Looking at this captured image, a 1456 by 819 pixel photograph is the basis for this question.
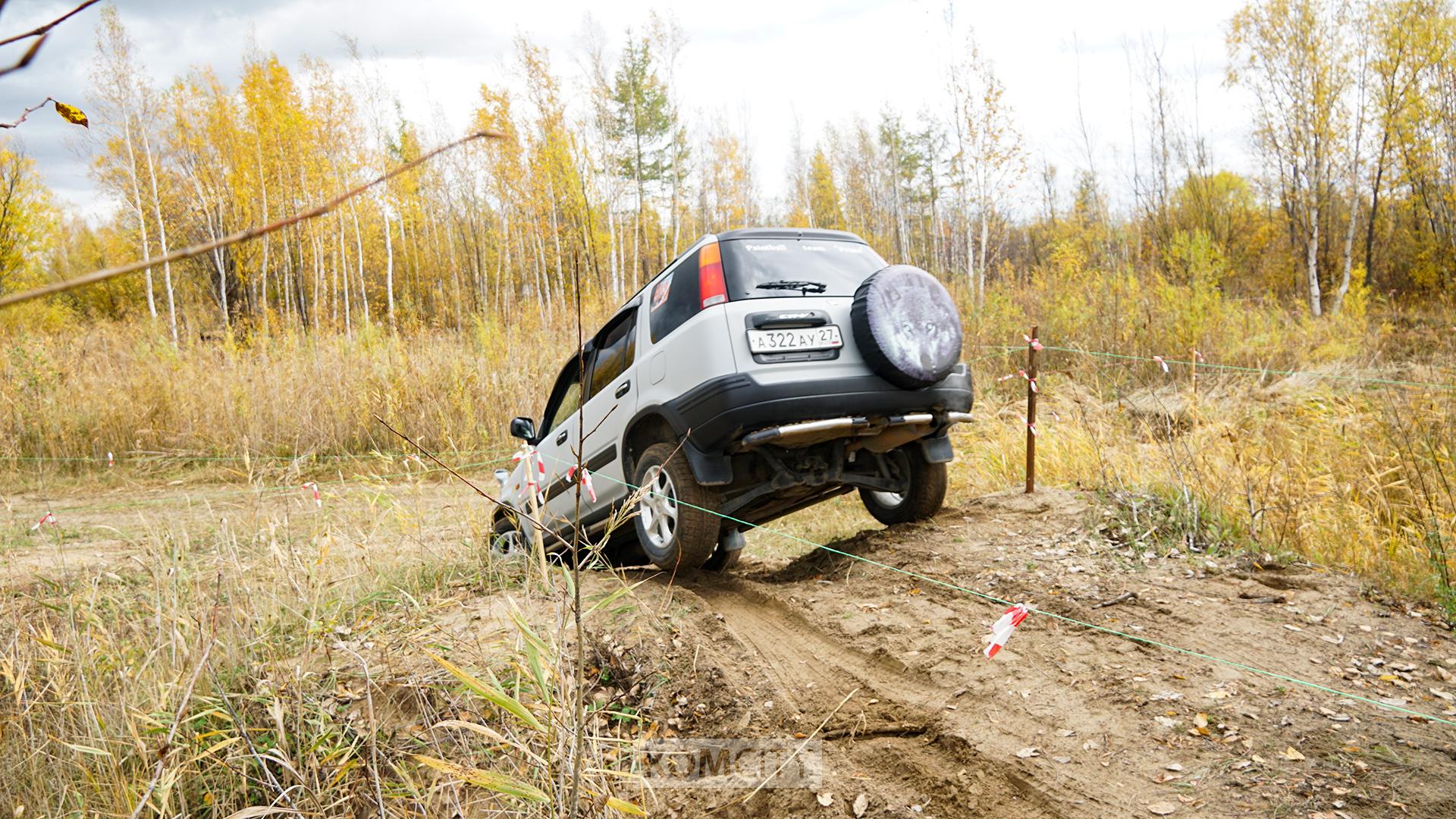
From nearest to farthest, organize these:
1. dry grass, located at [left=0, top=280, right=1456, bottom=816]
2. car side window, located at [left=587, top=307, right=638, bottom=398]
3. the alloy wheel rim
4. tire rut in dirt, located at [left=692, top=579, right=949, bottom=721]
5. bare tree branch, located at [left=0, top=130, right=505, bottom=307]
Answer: bare tree branch, located at [left=0, top=130, right=505, bottom=307], dry grass, located at [left=0, top=280, right=1456, bottom=816], tire rut in dirt, located at [left=692, top=579, right=949, bottom=721], the alloy wheel rim, car side window, located at [left=587, top=307, right=638, bottom=398]

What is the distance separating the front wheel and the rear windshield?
51.2 inches

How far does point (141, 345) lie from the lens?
45.0 feet

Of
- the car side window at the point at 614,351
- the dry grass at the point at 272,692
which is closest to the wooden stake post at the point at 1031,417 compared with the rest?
the car side window at the point at 614,351

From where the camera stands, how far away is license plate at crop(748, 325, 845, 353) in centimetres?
432

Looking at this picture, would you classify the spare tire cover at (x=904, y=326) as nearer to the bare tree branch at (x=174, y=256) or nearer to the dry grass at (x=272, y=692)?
the dry grass at (x=272, y=692)

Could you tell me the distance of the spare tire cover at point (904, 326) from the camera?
4.44m

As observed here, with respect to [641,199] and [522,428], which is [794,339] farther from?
[641,199]

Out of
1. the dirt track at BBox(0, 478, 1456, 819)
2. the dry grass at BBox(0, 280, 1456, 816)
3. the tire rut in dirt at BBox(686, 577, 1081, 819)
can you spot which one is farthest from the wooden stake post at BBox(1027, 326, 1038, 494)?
the tire rut in dirt at BBox(686, 577, 1081, 819)

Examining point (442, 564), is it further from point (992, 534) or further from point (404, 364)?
point (404, 364)

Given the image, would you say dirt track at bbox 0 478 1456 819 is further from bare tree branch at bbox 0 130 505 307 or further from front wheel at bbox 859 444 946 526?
bare tree branch at bbox 0 130 505 307

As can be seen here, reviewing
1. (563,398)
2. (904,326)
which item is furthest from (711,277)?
(563,398)

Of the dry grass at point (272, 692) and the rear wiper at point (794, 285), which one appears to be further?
the rear wiper at point (794, 285)

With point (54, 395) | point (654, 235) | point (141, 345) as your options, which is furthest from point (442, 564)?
point (654, 235)

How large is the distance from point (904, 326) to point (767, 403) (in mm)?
946
